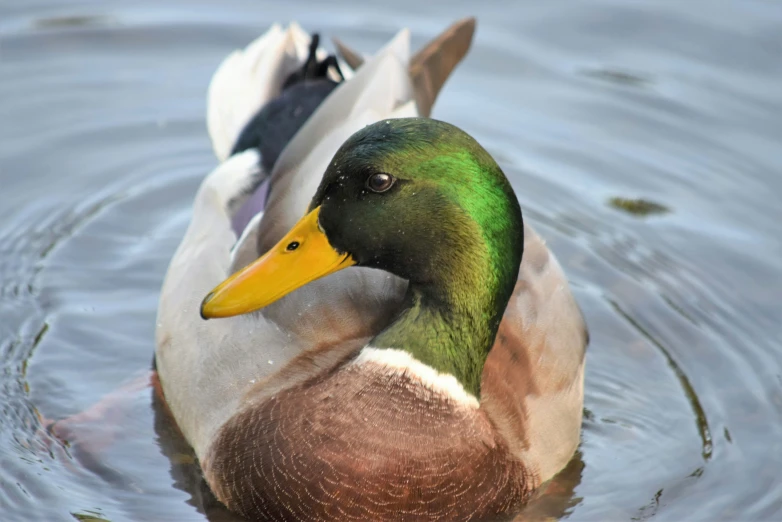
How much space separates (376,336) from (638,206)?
2.59 metres

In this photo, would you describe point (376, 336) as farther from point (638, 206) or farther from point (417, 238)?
point (638, 206)

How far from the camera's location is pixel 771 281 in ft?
18.5

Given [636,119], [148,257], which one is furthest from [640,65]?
[148,257]

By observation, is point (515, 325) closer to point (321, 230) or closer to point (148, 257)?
point (321, 230)

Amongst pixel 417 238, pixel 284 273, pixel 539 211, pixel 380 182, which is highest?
pixel 380 182

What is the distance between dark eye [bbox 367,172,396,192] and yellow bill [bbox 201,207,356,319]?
0.20m

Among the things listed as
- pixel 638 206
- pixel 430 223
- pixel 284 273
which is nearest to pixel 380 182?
pixel 430 223

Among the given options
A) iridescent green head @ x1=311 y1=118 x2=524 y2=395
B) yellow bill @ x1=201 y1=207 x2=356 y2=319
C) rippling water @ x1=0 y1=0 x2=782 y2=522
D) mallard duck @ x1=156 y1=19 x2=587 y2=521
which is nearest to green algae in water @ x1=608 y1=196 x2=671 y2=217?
rippling water @ x1=0 y1=0 x2=782 y2=522

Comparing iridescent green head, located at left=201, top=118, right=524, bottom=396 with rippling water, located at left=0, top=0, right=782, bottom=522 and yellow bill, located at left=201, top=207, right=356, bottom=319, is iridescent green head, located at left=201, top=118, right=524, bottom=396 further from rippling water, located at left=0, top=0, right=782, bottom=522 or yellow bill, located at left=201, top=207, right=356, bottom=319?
rippling water, located at left=0, top=0, right=782, bottom=522

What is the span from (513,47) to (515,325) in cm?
318

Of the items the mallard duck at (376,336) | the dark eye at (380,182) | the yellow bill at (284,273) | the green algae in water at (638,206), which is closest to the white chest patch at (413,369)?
the mallard duck at (376,336)

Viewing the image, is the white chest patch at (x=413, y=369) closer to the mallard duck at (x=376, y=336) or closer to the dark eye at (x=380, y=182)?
the mallard duck at (x=376, y=336)

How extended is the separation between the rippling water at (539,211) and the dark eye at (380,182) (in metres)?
1.26

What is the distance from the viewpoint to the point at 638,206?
616cm
